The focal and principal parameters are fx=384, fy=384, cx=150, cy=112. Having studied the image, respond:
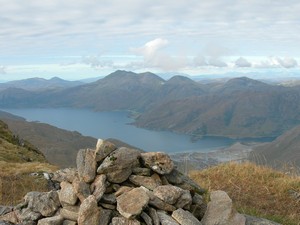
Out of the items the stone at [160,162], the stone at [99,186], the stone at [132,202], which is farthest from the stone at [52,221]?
the stone at [160,162]

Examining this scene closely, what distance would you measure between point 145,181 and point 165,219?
54.8 inches

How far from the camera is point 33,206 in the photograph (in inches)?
400

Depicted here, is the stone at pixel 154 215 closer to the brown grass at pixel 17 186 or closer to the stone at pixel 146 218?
the stone at pixel 146 218

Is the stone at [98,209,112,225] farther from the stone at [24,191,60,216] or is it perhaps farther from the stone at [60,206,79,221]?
the stone at [24,191,60,216]

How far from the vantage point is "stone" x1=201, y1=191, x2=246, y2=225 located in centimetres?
1000

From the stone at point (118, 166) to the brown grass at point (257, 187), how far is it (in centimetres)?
470

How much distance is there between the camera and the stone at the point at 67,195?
31.7 ft

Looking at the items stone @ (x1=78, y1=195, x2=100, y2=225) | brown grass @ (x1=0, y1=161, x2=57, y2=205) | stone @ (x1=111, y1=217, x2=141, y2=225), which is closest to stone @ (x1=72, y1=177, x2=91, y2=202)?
stone @ (x1=78, y1=195, x2=100, y2=225)

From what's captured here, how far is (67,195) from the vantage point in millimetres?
9844

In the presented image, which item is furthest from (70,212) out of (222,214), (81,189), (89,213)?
(222,214)

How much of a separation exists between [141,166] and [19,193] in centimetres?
714

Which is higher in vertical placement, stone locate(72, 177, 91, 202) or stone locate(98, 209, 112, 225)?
stone locate(72, 177, 91, 202)

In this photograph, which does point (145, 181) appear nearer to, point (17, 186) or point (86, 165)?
point (86, 165)

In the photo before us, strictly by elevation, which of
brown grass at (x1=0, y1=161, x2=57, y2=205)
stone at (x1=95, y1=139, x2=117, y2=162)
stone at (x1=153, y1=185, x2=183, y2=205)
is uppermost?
stone at (x1=95, y1=139, x2=117, y2=162)
